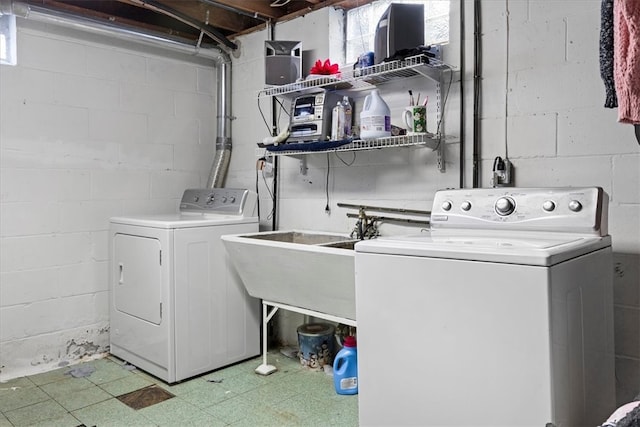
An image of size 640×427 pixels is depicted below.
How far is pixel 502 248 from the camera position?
140cm

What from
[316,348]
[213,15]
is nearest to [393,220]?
[316,348]

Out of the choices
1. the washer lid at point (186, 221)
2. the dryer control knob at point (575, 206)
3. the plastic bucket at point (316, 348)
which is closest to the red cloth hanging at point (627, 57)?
the dryer control knob at point (575, 206)

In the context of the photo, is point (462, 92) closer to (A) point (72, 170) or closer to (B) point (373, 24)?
(B) point (373, 24)

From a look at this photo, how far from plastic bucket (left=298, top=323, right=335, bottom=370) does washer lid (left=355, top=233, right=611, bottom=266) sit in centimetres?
131

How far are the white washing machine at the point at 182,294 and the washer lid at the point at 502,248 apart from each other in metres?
1.40

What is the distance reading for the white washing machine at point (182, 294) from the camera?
263 cm

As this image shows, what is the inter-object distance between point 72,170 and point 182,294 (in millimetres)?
1078

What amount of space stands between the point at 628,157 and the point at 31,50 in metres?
3.12

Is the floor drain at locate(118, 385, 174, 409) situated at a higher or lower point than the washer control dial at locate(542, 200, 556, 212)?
lower

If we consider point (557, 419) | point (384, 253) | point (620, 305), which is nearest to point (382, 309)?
point (384, 253)

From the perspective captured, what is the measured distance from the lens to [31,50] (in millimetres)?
2785

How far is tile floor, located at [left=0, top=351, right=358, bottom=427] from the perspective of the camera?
2219 millimetres

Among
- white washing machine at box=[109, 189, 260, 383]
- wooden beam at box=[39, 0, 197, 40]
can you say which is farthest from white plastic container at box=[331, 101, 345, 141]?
wooden beam at box=[39, 0, 197, 40]

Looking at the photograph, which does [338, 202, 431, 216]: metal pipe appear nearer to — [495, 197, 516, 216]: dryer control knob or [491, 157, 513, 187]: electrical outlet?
[491, 157, 513, 187]: electrical outlet
